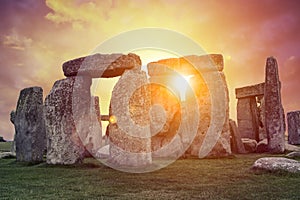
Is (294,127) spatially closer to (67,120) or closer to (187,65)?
(187,65)

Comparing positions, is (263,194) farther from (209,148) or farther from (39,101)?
(39,101)

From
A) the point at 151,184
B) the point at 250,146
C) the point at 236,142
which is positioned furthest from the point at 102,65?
the point at 250,146

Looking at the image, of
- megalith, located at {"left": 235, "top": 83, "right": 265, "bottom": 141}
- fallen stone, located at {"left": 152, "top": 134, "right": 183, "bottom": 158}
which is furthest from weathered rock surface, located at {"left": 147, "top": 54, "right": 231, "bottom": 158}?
megalith, located at {"left": 235, "top": 83, "right": 265, "bottom": 141}

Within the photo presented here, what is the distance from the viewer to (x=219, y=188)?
674 centimetres

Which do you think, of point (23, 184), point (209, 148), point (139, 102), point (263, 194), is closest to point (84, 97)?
point (139, 102)

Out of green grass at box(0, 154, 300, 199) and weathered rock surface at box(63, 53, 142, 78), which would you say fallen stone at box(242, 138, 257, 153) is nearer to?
green grass at box(0, 154, 300, 199)

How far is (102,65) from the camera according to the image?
36.8ft

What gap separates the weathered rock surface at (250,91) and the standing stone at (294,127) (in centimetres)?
425

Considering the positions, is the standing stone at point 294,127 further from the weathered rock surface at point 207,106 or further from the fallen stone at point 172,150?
the fallen stone at point 172,150

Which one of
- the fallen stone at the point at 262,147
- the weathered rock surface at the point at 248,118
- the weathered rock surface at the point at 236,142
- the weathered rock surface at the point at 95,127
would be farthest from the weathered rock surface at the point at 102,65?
the weathered rock surface at the point at 248,118

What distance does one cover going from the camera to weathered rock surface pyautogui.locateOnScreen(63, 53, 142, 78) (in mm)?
11094

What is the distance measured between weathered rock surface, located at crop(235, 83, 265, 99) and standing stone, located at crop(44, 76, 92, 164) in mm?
10873

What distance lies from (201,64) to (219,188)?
8181 mm

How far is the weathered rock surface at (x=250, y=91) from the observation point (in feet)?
61.8
